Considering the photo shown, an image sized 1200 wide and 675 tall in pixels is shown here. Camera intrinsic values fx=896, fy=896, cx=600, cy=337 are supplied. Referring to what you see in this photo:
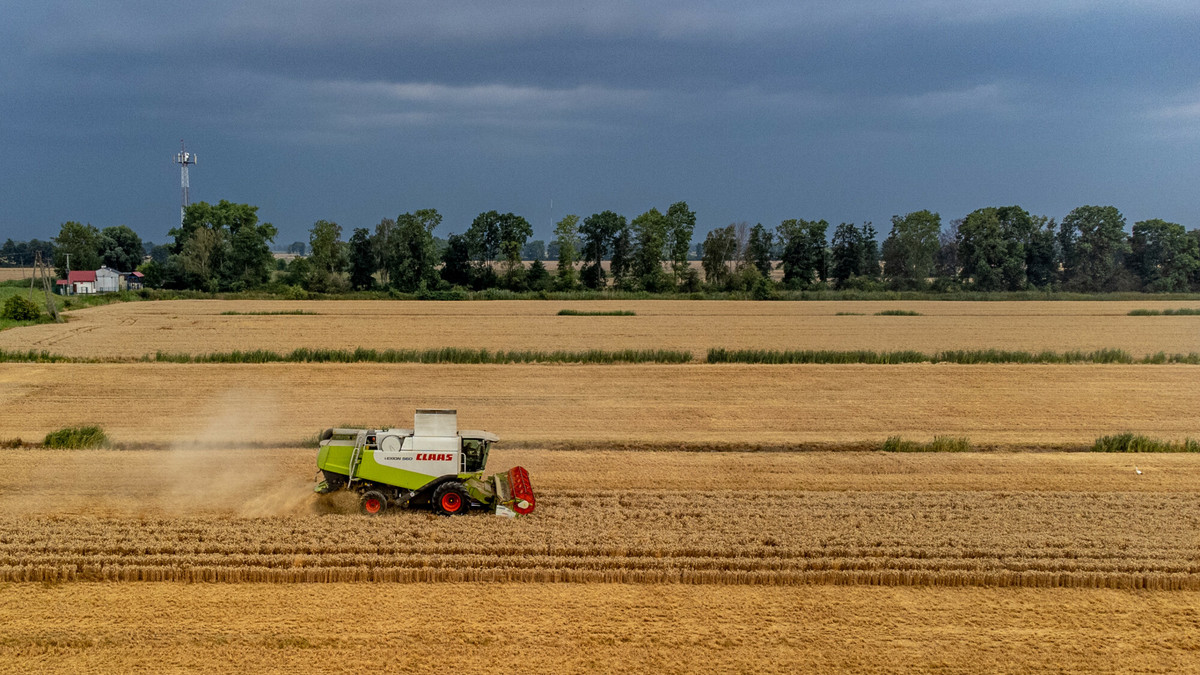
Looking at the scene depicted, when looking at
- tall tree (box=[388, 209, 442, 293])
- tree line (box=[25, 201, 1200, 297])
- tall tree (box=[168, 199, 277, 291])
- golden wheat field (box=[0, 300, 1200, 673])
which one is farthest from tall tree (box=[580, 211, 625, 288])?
golden wheat field (box=[0, 300, 1200, 673])

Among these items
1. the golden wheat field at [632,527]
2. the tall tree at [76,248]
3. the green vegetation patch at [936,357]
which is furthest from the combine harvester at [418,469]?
the tall tree at [76,248]

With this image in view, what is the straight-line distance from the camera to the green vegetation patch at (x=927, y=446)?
24.0 m

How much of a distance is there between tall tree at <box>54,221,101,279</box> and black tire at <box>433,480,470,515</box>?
10339cm

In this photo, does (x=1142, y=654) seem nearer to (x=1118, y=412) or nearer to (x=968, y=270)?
(x=1118, y=412)

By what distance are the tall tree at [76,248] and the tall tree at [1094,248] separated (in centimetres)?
10752

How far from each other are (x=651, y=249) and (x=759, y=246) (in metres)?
13.7

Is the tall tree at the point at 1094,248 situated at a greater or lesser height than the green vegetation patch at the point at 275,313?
greater

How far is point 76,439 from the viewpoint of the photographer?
22.9 metres

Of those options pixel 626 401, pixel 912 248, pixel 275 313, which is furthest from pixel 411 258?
pixel 626 401

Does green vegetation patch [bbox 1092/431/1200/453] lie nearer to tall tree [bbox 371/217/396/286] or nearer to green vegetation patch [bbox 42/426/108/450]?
green vegetation patch [bbox 42/426/108/450]

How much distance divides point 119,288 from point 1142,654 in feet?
340

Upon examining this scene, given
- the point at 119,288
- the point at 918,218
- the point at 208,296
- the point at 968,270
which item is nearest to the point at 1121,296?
the point at 968,270

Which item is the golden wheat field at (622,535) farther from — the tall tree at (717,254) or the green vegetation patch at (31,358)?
the tall tree at (717,254)

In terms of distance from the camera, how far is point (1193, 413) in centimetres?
2947
